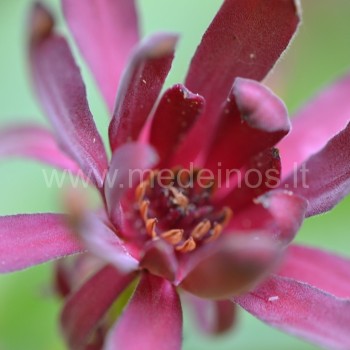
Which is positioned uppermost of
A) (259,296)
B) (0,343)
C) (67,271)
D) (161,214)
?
(259,296)

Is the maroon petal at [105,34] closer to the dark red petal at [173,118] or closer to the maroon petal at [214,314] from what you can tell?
the dark red petal at [173,118]

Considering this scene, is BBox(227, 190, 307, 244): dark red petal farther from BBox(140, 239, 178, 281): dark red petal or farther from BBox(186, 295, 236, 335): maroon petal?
BBox(186, 295, 236, 335): maroon petal

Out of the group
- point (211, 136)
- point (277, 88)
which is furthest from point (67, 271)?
point (277, 88)

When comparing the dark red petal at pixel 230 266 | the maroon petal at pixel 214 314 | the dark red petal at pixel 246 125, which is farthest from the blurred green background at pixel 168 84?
the dark red petal at pixel 230 266

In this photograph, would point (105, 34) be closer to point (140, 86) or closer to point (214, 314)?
point (140, 86)

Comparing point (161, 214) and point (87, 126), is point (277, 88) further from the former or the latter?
point (87, 126)

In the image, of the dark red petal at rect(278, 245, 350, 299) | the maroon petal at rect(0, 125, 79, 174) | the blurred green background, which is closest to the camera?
the dark red petal at rect(278, 245, 350, 299)

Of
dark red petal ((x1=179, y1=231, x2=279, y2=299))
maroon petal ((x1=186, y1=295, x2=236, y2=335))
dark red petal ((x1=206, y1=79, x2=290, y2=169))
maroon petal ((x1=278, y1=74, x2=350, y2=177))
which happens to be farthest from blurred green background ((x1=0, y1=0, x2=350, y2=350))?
dark red petal ((x1=179, y1=231, x2=279, y2=299))
